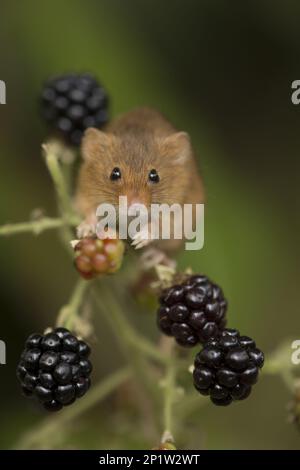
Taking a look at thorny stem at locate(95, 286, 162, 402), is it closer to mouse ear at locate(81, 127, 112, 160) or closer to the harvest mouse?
the harvest mouse

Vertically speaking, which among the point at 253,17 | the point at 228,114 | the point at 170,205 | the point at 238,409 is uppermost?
the point at 253,17

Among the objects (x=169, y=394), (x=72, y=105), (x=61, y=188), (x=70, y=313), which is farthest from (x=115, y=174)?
(x=169, y=394)

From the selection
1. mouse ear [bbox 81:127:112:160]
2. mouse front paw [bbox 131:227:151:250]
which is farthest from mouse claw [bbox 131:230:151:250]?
mouse ear [bbox 81:127:112:160]

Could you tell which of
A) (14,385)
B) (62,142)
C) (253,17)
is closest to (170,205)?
(62,142)

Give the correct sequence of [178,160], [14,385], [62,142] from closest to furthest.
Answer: [178,160], [62,142], [14,385]

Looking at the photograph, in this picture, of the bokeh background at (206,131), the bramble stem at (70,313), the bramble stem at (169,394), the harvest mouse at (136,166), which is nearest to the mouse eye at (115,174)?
the harvest mouse at (136,166)
